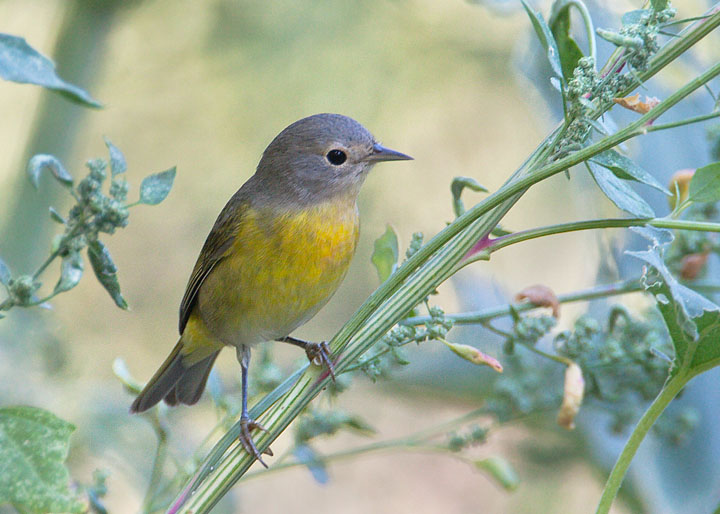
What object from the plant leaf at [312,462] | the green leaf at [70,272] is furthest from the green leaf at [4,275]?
the plant leaf at [312,462]

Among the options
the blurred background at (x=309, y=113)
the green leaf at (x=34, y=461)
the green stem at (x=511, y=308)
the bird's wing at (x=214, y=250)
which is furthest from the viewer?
the blurred background at (x=309, y=113)

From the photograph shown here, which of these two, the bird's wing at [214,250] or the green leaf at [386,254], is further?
the bird's wing at [214,250]

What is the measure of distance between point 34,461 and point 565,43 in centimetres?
118

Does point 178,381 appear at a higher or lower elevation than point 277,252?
lower

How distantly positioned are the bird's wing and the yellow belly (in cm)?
5

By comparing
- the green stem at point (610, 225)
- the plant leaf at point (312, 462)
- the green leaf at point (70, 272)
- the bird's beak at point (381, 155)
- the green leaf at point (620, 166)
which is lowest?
the plant leaf at point (312, 462)

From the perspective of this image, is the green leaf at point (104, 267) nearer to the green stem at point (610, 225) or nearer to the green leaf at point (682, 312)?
the green stem at point (610, 225)

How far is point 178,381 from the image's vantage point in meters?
3.35

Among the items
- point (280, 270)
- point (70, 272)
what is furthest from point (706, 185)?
point (280, 270)

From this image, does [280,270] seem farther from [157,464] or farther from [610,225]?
[610,225]

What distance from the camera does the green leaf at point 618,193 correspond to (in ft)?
4.59

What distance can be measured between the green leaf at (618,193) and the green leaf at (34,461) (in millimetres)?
930

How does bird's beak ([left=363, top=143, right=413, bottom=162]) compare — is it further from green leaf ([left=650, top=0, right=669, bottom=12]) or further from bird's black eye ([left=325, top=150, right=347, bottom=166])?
green leaf ([left=650, top=0, right=669, bottom=12])

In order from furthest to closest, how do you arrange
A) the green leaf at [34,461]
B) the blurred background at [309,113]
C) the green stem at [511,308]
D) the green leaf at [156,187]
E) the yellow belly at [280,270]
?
the blurred background at [309,113] → the yellow belly at [280,270] → the green stem at [511,308] → the green leaf at [156,187] → the green leaf at [34,461]
